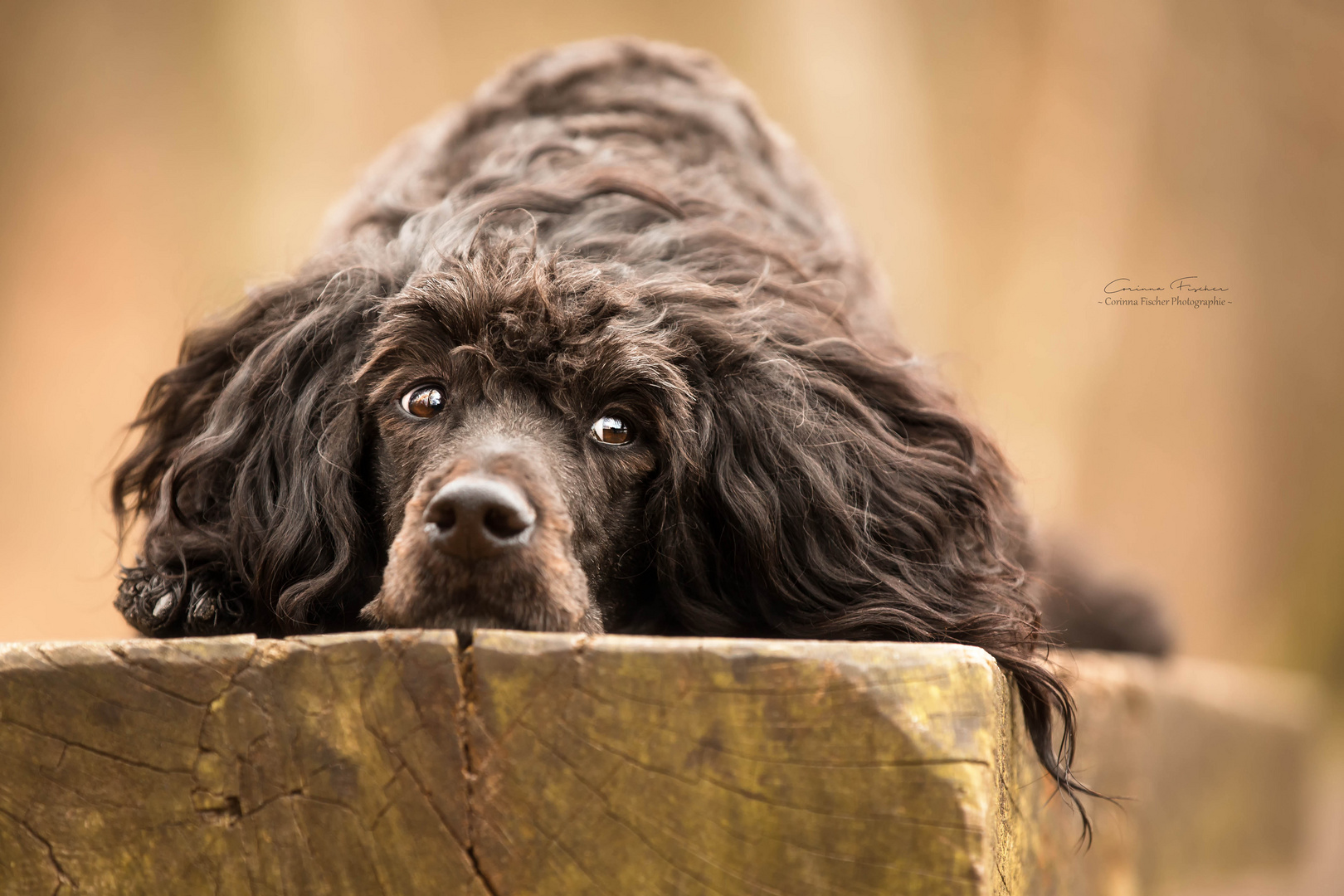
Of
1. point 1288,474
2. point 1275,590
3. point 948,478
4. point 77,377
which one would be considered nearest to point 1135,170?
point 1288,474

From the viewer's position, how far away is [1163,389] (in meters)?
9.75

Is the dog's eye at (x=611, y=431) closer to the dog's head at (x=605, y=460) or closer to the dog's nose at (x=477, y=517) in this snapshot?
the dog's head at (x=605, y=460)

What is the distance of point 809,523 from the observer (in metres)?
2.52

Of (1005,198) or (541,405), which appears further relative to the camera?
(1005,198)

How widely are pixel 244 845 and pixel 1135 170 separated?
9.53 metres

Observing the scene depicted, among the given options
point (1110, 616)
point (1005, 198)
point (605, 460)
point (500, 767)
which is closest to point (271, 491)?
point (605, 460)

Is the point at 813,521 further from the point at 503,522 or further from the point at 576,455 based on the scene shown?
the point at 503,522

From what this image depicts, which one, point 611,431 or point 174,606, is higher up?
point 611,431

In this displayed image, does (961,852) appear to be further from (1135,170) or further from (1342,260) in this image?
(1342,260)

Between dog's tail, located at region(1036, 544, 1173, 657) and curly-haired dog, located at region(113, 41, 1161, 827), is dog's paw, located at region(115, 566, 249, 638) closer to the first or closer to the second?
curly-haired dog, located at region(113, 41, 1161, 827)

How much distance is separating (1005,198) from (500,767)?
30.6 ft

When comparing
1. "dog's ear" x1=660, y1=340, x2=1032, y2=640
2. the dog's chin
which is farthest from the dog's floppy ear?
the dog's chin

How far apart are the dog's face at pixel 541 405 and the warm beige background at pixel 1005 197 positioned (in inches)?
257

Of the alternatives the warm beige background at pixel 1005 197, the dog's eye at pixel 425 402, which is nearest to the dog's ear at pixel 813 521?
the dog's eye at pixel 425 402
